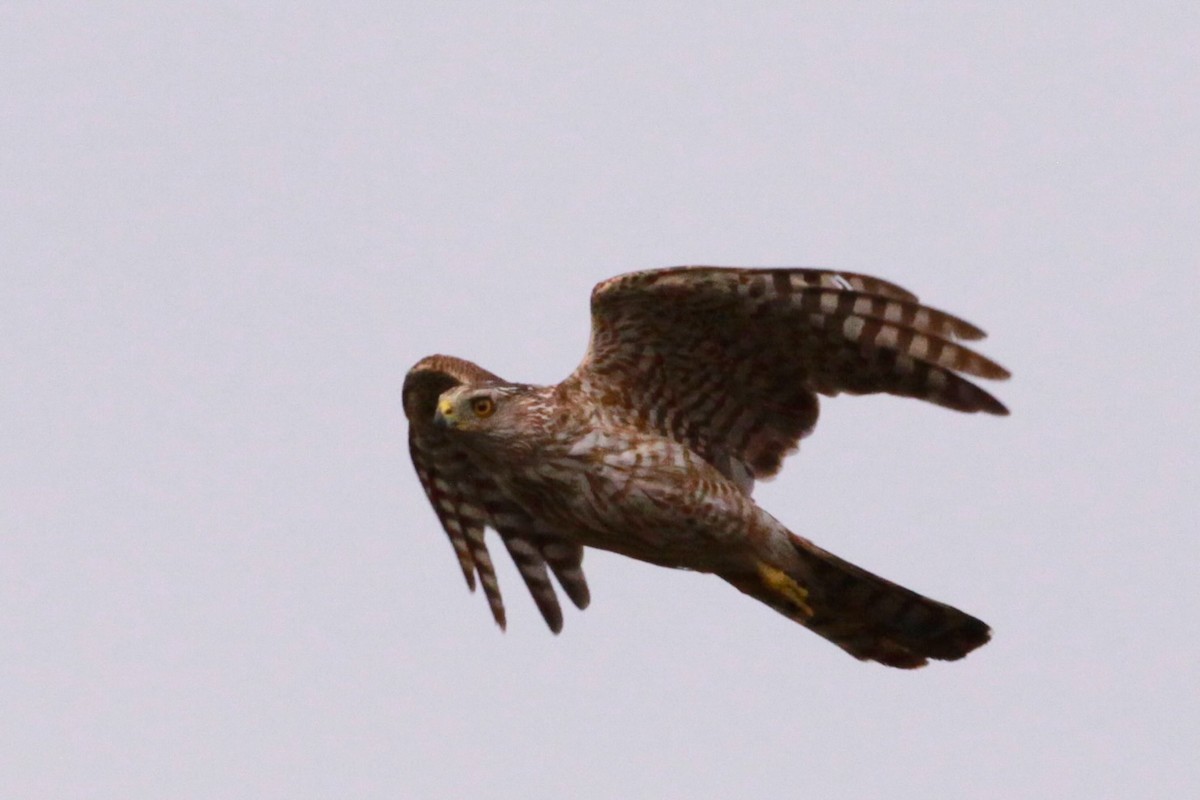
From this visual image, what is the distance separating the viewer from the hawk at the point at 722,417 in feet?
54.5

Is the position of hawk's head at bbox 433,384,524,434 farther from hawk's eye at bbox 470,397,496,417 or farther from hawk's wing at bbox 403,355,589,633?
hawk's wing at bbox 403,355,589,633

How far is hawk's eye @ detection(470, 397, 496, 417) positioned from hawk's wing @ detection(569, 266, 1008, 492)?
0.61 meters

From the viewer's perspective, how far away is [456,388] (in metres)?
17.3

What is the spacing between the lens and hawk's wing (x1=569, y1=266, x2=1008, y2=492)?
1647cm

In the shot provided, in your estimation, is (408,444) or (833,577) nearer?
(833,577)

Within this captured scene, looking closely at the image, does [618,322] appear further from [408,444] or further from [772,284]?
[408,444]

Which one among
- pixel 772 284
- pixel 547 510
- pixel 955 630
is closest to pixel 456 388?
pixel 547 510

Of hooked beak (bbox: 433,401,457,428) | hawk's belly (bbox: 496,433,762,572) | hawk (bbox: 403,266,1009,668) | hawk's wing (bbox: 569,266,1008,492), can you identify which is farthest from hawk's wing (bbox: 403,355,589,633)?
hawk's wing (bbox: 569,266,1008,492)

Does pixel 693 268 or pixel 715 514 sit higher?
pixel 693 268

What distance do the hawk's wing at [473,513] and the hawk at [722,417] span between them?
1.23 feet

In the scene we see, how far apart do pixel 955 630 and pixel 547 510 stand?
261 centimetres

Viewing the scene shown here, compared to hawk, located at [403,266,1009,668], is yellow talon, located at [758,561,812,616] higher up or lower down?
lower down

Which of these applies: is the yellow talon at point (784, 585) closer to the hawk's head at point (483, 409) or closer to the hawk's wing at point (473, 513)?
the hawk's wing at point (473, 513)

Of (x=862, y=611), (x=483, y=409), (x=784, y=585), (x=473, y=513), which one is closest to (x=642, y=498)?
(x=483, y=409)
